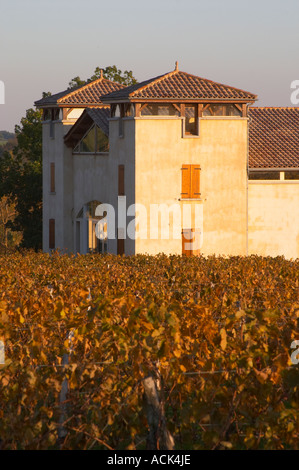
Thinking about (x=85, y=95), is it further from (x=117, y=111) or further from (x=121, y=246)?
(x=121, y=246)

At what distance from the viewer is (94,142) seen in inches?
1486

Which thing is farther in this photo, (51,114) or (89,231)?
(51,114)

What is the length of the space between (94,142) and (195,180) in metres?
5.83

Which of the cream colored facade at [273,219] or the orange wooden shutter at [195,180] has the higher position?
the orange wooden shutter at [195,180]

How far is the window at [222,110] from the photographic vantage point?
3416cm

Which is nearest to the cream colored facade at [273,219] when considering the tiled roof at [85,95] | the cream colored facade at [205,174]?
the cream colored facade at [205,174]

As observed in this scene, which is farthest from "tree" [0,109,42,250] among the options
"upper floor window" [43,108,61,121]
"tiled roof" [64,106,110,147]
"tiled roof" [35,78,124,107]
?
"tiled roof" [64,106,110,147]

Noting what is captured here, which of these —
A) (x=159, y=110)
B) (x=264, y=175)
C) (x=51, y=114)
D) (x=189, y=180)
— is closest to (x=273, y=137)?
(x=264, y=175)

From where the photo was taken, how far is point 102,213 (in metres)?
36.7

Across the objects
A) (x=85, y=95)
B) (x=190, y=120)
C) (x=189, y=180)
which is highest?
(x=85, y=95)

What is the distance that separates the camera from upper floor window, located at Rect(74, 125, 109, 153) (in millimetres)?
36844

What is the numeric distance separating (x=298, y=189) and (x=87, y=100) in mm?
11001

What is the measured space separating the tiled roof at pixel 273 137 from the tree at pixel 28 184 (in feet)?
52.0

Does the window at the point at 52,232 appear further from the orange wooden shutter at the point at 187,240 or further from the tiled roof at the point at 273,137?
the tiled roof at the point at 273,137
